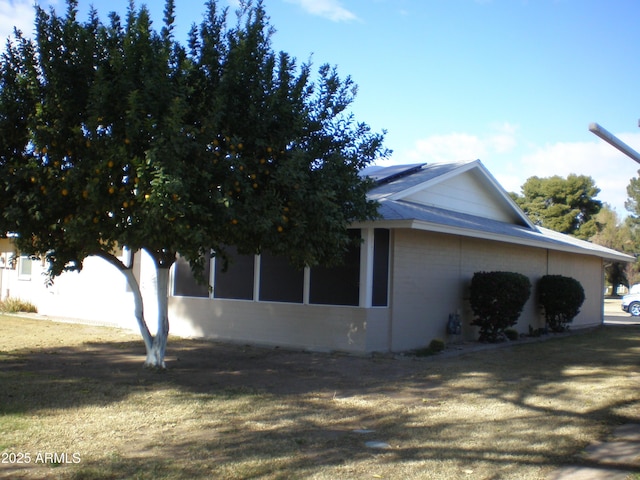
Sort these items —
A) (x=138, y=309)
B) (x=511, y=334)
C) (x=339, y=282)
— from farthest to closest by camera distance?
(x=511, y=334) < (x=339, y=282) < (x=138, y=309)

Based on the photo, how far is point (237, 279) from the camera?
14.1 meters

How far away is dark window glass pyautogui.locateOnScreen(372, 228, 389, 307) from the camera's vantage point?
1242 centimetres

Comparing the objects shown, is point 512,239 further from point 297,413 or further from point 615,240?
point 615,240

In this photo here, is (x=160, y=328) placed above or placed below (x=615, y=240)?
below

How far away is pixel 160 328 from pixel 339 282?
3.83m

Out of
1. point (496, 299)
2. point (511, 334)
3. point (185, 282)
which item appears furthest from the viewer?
point (511, 334)

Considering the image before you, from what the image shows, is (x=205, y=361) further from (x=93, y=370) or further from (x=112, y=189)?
(x=112, y=189)

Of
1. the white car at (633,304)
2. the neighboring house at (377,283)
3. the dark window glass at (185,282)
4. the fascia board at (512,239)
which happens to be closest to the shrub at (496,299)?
the neighboring house at (377,283)

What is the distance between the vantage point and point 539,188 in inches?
2138

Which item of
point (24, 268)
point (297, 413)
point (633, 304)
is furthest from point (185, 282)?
point (633, 304)

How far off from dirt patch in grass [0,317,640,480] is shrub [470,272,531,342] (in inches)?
74.2

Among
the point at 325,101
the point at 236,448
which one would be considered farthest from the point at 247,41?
the point at 236,448

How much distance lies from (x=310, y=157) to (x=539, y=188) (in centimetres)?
4838

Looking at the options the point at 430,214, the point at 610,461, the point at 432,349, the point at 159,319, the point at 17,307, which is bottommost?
the point at 610,461
